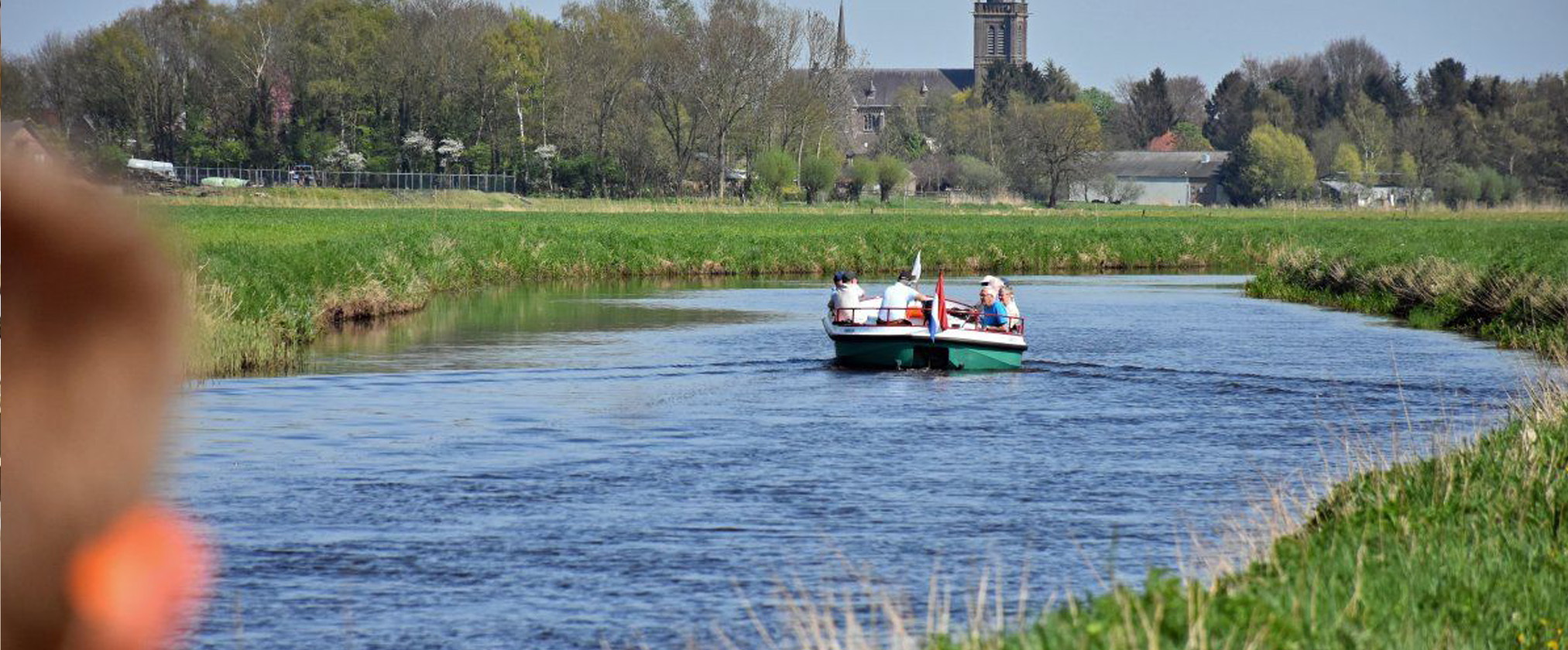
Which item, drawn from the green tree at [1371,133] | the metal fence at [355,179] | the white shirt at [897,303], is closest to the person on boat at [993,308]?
the white shirt at [897,303]

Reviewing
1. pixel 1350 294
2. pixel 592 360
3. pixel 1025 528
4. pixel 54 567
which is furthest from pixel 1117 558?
pixel 1350 294

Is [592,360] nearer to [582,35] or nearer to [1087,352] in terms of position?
[1087,352]

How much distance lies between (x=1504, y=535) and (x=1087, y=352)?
2151 cm

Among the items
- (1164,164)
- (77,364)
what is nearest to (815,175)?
(1164,164)

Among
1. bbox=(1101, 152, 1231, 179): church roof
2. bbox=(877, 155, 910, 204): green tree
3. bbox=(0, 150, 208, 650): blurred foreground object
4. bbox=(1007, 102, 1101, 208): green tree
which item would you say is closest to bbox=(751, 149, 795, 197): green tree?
bbox=(877, 155, 910, 204): green tree

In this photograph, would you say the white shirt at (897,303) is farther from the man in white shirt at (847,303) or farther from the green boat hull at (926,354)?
the green boat hull at (926,354)

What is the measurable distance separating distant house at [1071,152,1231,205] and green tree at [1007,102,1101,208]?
504 cm

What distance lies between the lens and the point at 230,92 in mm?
110312

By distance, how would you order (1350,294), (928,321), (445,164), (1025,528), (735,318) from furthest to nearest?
(445,164), (1350,294), (735,318), (928,321), (1025,528)

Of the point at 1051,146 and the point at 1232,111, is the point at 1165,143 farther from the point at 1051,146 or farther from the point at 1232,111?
the point at 1051,146

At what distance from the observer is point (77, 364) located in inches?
201

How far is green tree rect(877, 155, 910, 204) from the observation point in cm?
13362

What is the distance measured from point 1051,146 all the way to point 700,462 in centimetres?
12547

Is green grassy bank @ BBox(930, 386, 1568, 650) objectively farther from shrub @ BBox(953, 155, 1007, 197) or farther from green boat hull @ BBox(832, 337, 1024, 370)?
shrub @ BBox(953, 155, 1007, 197)
